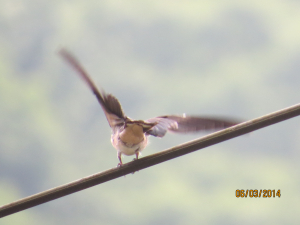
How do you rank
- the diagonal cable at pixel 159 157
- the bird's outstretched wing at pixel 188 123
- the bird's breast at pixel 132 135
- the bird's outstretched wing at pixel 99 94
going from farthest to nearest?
the bird's breast at pixel 132 135 < the bird's outstretched wing at pixel 188 123 < the bird's outstretched wing at pixel 99 94 < the diagonal cable at pixel 159 157

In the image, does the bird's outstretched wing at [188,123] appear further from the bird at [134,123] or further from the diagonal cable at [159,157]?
the diagonal cable at [159,157]

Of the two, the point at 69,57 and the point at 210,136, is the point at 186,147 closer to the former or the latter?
the point at 210,136

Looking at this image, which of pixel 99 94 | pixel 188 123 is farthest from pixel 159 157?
pixel 188 123

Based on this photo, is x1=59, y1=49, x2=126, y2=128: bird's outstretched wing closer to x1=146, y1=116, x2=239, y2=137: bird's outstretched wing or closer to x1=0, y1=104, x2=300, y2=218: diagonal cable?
x1=146, y1=116, x2=239, y2=137: bird's outstretched wing

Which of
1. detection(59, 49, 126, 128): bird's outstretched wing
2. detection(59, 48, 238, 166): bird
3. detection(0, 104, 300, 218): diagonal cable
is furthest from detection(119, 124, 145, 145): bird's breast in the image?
detection(0, 104, 300, 218): diagonal cable

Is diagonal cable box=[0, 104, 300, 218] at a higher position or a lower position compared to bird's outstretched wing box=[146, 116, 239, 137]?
lower

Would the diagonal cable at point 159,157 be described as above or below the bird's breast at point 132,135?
below

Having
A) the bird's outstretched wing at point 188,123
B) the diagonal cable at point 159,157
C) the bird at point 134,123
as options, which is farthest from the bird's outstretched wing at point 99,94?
the diagonal cable at point 159,157

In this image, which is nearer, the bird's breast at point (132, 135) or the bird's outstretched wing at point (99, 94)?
the bird's outstretched wing at point (99, 94)

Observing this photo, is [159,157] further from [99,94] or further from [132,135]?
[132,135]
